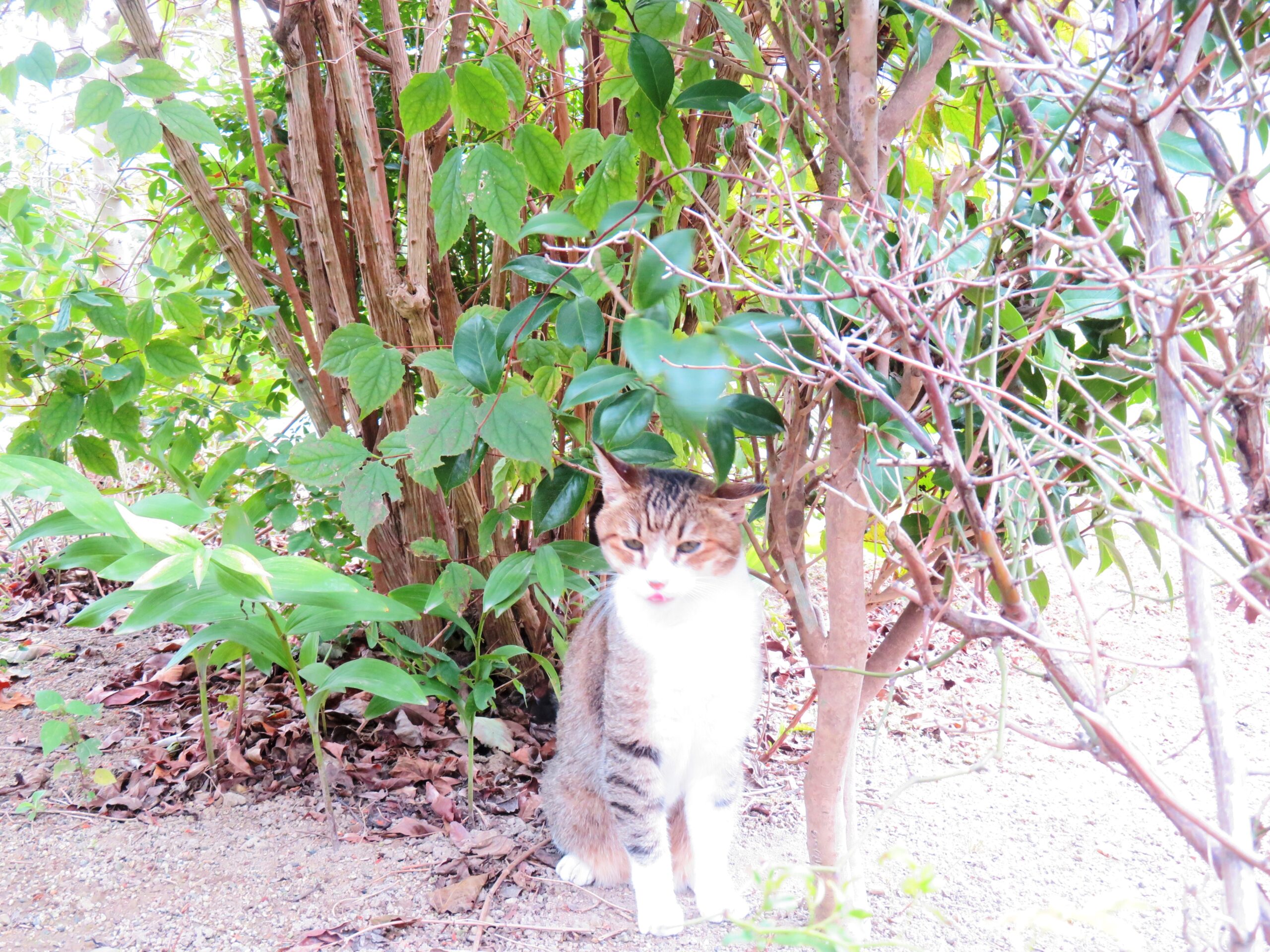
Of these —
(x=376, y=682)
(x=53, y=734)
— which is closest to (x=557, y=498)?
(x=376, y=682)

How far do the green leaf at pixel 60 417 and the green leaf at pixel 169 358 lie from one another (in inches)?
9.3

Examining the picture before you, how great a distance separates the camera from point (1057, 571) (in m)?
3.05

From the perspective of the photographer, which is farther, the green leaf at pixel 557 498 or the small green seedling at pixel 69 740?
the small green seedling at pixel 69 740

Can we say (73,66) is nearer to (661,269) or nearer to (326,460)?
A: (326,460)

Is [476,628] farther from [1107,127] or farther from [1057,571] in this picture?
[1057,571]

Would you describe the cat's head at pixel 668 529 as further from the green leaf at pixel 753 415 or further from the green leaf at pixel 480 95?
the green leaf at pixel 480 95

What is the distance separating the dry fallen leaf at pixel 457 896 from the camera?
1.61 meters

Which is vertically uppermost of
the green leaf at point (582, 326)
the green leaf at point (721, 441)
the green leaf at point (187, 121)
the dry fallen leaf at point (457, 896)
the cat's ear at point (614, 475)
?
the green leaf at point (187, 121)

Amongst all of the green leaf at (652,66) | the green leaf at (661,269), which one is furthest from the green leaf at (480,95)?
the green leaf at (661,269)

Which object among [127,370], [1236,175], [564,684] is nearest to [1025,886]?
[564,684]

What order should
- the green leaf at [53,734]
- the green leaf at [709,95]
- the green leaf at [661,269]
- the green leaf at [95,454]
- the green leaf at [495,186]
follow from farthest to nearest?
the green leaf at [95,454] → the green leaf at [53,734] → the green leaf at [495,186] → the green leaf at [709,95] → the green leaf at [661,269]

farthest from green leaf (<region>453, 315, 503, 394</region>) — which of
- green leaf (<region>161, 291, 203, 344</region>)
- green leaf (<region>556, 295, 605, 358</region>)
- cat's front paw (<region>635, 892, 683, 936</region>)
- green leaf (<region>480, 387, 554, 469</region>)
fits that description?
cat's front paw (<region>635, 892, 683, 936</region>)

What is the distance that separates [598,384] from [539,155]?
0.55 m

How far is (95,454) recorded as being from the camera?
2.18 meters
